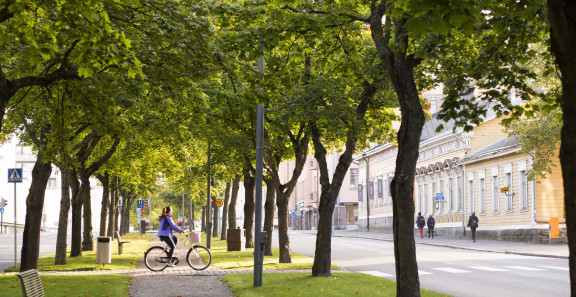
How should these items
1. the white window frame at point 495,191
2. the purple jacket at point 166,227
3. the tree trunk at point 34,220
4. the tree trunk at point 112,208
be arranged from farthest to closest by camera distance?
the white window frame at point 495,191 < the tree trunk at point 112,208 < the purple jacket at point 166,227 < the tree trunk at point 34,220

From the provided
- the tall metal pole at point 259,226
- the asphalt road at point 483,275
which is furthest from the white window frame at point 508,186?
the tall metal pole at point 259,226

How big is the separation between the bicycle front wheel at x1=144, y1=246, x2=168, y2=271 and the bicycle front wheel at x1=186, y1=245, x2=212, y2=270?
0.64 m

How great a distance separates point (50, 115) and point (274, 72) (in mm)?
5959

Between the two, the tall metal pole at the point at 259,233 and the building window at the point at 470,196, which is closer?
the tall metal pole at the point at 259,233

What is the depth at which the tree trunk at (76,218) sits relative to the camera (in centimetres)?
2600

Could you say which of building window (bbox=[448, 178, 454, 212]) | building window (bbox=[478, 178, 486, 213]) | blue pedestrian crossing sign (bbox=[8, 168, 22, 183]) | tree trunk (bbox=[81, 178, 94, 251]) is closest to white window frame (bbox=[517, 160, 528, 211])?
building window (bbox=[478, 178, 486, 213])

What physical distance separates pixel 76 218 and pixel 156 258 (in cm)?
680

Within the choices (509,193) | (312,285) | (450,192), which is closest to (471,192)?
(450,192)

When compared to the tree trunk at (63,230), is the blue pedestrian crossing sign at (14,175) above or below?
above

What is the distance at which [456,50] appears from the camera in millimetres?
13352

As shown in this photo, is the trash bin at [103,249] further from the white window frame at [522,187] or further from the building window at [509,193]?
the building window at [509,193]

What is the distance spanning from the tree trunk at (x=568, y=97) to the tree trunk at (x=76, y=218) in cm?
2218

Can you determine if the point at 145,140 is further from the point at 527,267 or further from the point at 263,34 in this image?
the point at 263,34

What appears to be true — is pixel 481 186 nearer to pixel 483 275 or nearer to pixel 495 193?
pixel 495 193
